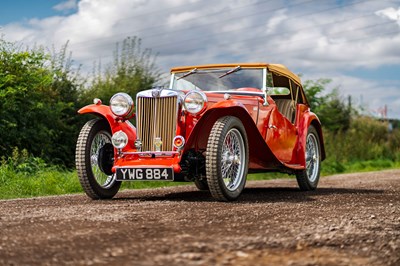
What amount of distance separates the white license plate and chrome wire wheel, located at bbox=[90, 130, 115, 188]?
543mm

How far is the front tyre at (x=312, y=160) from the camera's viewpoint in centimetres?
926

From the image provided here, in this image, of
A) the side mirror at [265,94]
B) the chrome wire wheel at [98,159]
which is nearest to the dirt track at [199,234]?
the chrome wire wheel at [98,159]

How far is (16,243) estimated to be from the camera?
388cm

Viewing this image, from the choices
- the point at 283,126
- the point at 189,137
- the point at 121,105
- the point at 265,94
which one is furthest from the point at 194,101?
the point at 283,126

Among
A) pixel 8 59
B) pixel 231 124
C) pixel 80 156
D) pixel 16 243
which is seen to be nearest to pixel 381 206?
pixel 231 124

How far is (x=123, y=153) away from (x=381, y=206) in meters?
2.71

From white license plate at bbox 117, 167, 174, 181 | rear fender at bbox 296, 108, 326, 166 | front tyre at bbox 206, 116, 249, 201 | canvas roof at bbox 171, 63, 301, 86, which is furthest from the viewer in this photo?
rear fender at bbox 296, 108, 326, 166

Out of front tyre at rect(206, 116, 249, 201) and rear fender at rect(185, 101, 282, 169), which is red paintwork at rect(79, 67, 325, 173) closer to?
rear fender at rect(185, 101, 282, 169)

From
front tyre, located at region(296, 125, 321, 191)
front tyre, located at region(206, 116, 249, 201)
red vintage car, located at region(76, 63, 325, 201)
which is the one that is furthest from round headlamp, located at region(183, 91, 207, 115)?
front tyre, located at region(296, 125, 321, 191)

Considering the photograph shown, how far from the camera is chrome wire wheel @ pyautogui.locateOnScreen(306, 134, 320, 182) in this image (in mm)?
9523

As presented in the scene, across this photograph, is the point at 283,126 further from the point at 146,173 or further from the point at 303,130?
the point at 146,173

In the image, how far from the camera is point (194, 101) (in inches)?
266

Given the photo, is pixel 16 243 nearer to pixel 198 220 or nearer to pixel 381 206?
pixel 198 220

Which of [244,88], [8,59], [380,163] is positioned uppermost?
[8,59]
